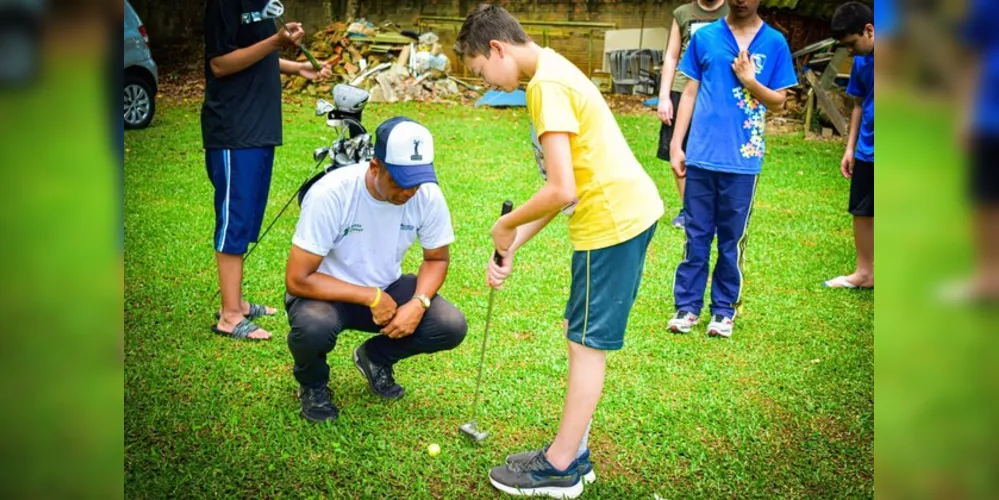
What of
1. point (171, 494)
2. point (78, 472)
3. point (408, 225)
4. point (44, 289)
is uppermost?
point (44, 289)

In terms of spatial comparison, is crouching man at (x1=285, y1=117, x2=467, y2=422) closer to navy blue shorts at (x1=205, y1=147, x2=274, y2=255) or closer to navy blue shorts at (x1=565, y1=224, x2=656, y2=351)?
navy blue shorts at (x1=565, y1=224, x2=656, y2=351)

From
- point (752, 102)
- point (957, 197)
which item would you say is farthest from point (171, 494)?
point (752, 102)

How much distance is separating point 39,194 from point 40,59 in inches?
3.3

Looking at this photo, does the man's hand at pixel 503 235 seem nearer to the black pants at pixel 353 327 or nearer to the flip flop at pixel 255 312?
the black pants at pixel 353 327

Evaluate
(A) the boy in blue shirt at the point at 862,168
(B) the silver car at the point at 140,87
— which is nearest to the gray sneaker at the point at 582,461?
(A) the boy in blue shirt at the point at 862,168

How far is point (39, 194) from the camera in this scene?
0.54m

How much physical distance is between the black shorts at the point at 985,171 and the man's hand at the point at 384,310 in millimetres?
3045

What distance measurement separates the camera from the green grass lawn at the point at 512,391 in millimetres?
3297

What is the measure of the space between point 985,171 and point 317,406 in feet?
11.0

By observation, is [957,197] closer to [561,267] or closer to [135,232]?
[561,267]

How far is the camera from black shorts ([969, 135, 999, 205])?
0.51m

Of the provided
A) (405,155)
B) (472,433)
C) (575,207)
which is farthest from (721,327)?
(405,155)

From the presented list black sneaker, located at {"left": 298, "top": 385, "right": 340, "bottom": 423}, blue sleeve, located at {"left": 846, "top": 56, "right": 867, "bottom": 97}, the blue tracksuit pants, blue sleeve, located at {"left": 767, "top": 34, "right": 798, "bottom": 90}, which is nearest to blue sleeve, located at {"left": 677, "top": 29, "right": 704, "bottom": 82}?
blue sleeve, located at {"left": 767, "top": 34, "right": 798, "bottom": 90}

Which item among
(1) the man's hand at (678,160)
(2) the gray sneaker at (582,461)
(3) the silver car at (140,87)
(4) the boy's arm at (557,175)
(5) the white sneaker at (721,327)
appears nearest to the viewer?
(4) the boy's arm at (557,175)
